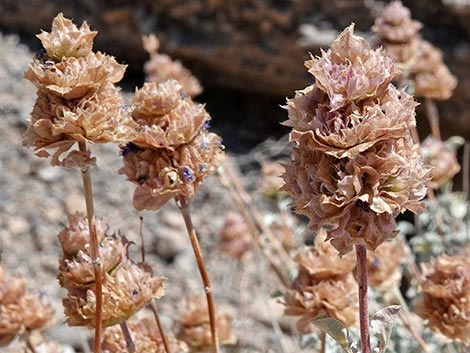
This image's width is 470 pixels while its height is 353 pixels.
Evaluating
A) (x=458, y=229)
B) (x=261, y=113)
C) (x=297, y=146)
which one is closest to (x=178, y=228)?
(x=261, y=113)

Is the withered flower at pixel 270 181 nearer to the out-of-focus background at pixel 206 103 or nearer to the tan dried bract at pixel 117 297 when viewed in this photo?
the out-of-focus background at pixel 206 103

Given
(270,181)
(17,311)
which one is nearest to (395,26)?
(270,181)

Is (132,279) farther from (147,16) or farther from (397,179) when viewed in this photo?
(147,16)

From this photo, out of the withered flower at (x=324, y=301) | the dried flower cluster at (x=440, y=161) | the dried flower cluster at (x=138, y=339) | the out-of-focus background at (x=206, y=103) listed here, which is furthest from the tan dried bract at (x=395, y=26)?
the dried flower cluster at (x=138, y=339)

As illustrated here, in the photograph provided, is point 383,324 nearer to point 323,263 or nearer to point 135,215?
point 323,263

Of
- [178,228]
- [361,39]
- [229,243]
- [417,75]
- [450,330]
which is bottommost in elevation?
[450,330]

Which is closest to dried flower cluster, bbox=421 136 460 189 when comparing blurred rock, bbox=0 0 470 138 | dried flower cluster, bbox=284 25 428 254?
blurred rock, bbox=0 0 470 138
